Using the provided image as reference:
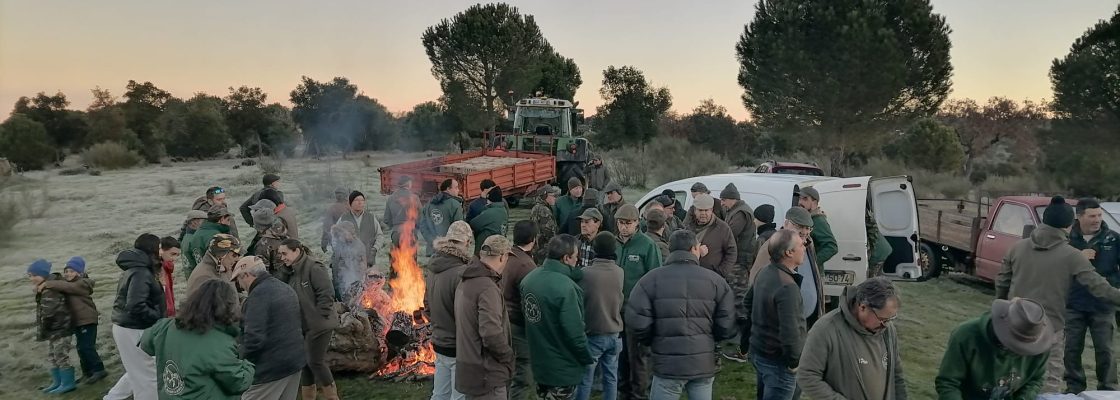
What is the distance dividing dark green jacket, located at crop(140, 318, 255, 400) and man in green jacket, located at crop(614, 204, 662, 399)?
2752 mm

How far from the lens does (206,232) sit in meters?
5.70

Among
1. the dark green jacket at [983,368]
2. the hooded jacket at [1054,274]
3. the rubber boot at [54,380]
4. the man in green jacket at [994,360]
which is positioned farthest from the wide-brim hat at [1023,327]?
the rubber boot at [54,380]

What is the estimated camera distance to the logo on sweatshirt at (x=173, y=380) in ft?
10.4

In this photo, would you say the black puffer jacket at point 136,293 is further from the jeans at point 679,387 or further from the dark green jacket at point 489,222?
the jeans at point 679,387

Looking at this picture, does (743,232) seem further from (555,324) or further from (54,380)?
(54,380)

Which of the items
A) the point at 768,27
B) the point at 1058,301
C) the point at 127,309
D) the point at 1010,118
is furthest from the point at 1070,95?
the point at 127,309

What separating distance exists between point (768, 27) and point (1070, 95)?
10.7m

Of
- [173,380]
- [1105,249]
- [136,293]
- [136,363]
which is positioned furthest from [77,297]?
[1105,249]

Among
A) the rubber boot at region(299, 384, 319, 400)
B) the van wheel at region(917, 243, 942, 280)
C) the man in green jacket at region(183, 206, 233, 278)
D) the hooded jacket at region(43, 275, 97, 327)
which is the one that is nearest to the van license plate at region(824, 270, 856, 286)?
the van wheel at region(917, 243, 942, 280)

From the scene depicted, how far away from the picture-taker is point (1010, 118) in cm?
3048

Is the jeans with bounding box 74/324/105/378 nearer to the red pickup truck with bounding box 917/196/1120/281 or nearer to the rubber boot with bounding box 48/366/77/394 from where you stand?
the rubber boot with bounding box 48/366/77/394

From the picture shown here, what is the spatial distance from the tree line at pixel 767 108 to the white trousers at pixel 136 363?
15949 millimetres

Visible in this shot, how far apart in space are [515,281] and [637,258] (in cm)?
104

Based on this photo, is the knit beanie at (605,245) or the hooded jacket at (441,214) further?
the hooded jacket at (441,214)
